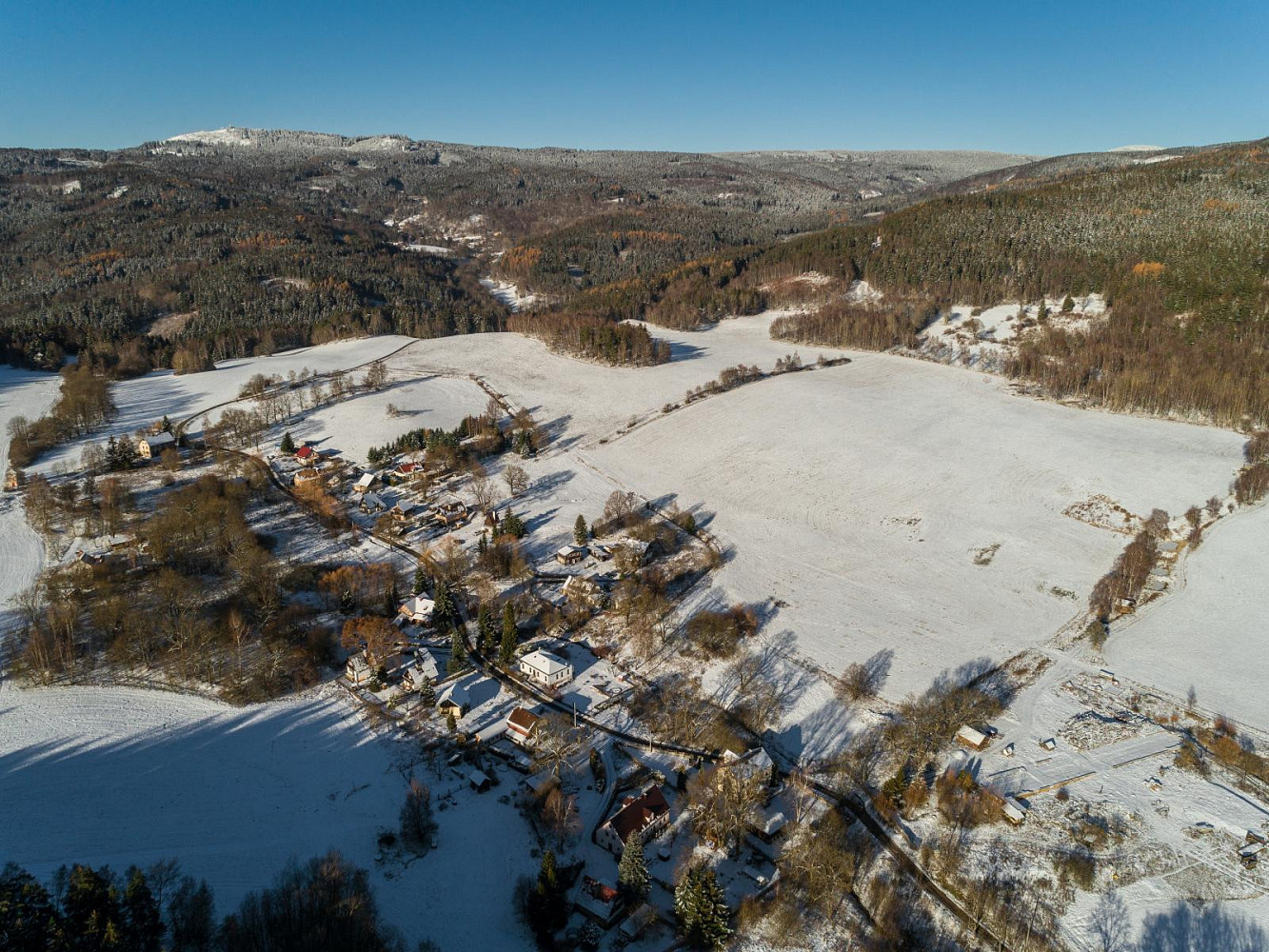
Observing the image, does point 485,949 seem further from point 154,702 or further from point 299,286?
point 299,286

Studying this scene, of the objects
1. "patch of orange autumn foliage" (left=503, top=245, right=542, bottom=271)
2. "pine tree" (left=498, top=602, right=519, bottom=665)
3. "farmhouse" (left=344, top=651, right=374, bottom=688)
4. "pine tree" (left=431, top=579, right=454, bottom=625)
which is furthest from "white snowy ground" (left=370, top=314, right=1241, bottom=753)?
"patch of orange autumn foliage" (left=503, top=245, right=542, bottom=271)

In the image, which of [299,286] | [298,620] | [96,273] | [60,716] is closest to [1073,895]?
[298,620]

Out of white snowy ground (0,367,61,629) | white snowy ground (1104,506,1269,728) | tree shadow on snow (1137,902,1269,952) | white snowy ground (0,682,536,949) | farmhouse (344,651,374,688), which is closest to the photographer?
tree shadow on snow (1137,902,1269,952)

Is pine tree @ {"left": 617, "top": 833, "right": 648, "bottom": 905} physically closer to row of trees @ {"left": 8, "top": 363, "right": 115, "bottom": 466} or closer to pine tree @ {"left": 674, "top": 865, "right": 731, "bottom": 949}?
pine tree @ {"left": 674, "top": 865, "right": 731, "bottom": 949}

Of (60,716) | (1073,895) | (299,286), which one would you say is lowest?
(1073,895)

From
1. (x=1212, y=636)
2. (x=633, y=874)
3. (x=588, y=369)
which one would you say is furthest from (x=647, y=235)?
(x=633, y=874)

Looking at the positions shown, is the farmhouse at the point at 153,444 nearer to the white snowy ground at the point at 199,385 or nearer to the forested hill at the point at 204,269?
the white snowy ground at the point at 199,385

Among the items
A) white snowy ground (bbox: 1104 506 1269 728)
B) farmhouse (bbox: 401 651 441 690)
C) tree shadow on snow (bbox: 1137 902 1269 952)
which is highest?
farmhouse (bbox: 401 651 441 690)
